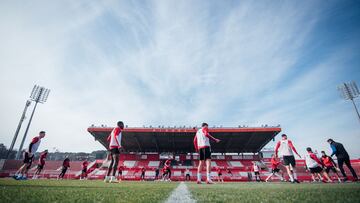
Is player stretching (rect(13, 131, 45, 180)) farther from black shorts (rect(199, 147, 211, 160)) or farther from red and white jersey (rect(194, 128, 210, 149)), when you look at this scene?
black shorts (rect(199, 147, 211, 160))

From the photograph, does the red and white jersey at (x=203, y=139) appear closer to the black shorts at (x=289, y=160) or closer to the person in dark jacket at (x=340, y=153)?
the black shorts at (x=289, y=160)

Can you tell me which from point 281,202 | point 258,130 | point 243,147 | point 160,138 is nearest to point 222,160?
point 243,147

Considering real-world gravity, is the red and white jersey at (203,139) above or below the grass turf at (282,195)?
above

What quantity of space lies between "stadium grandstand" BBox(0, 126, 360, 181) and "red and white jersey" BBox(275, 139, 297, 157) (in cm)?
1802

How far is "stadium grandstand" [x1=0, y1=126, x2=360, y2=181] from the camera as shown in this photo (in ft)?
85.1

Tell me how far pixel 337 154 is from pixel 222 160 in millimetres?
26849

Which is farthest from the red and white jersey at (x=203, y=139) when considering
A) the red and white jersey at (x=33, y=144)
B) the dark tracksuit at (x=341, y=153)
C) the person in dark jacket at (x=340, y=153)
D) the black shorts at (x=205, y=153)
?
the red and white jersey at (x=33, y=144)

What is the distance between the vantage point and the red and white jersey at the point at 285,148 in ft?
24.3

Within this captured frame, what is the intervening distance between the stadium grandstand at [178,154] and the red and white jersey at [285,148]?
1802 cm

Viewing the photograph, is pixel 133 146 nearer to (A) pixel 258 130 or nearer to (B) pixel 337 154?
(A) pixel 258 130

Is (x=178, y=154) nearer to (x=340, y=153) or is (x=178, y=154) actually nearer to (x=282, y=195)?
(x=340, y=153)

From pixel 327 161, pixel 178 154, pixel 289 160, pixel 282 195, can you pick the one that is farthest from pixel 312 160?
pixel 178 154

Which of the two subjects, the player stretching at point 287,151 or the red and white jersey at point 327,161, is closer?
the player stretching at point 287,151

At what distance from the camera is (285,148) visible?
746 cm
